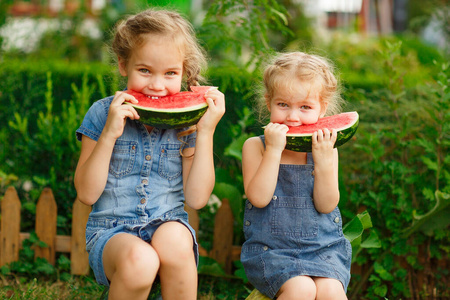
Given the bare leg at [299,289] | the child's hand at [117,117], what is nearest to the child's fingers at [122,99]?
the child's hand at [117,117]

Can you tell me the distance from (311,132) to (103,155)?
112 cm

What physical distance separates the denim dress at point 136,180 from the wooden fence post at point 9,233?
1413mm

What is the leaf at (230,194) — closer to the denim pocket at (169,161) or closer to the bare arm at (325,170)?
the denim pocket at (169,161)

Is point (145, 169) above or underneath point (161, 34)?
underneath

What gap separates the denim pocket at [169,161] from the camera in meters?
3.09

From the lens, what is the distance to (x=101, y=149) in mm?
2812

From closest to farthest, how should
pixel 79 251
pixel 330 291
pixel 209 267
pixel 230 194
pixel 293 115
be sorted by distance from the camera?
1. pixel 330 291
2. pixel 293 115
3. pixel 209 267
4. pixel 230 194
5. pixel 79 251

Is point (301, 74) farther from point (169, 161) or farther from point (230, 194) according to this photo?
point (230, 194)

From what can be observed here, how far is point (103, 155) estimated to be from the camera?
2.82 meters

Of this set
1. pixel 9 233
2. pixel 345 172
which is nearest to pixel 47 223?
pixel 9 233

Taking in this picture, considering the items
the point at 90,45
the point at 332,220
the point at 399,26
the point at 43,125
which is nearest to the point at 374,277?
the point at 332,220

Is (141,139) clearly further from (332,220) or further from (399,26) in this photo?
(399,26)

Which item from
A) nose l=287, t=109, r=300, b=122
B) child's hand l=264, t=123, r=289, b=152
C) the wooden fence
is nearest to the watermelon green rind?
child's hand l=264, t=123, r=289, b=152

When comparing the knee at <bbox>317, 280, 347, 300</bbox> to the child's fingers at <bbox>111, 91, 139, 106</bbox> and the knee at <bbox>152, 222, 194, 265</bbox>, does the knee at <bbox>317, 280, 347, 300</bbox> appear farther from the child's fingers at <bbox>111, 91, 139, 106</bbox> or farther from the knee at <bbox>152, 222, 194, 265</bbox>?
the child's fingers at <bbox>111, 91, 139, 106</bbox>
